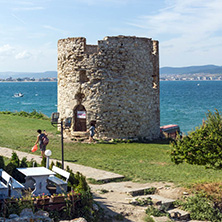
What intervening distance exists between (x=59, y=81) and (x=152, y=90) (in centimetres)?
593

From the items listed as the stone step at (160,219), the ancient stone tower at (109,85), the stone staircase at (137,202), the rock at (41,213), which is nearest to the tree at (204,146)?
the stone staircase at (137,202)

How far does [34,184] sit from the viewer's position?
33.0 ft

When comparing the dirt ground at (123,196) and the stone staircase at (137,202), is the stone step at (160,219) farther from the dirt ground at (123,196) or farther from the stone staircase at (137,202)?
the dirt ground at (123,196)

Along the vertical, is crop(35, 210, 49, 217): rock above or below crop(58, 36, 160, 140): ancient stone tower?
below

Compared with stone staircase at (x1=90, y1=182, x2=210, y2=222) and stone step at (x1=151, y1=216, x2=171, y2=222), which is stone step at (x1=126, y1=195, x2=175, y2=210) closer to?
stone staircase at (x1=90, y1=182, x2=210, y2=222)

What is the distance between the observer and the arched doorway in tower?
23547 millimetres

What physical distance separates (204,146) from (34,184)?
A: 518 centimetres

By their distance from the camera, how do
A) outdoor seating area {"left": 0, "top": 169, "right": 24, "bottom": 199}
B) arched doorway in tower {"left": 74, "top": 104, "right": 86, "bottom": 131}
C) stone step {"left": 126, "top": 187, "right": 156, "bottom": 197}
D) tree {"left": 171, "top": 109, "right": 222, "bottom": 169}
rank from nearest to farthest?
outdoor seating area {"left": 0, "top": 169, "right": 24, "bottom": 199} < tree {"left": 171, "top": 109, "right": 222, "bottom": 169} < stone step {"left": 126, "top": 187, "right": 156, "bottom": 197} < arched doorway in tower {"left": 74, "top": 104, "right": 86, "bottom": 131}

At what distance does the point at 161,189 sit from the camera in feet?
42.4

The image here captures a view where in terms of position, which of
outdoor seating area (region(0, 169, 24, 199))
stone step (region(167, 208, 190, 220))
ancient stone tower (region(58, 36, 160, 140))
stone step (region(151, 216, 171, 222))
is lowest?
stone step (region(167, 208, 190, 220))

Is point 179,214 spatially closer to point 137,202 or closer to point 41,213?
point 137,202

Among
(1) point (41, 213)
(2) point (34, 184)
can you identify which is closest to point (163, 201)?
(2) point (34, 184)

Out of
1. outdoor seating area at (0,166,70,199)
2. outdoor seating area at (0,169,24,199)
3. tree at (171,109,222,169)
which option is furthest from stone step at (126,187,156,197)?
outdoor seating area at (0,169,24,199)

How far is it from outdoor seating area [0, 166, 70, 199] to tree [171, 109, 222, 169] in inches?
147
